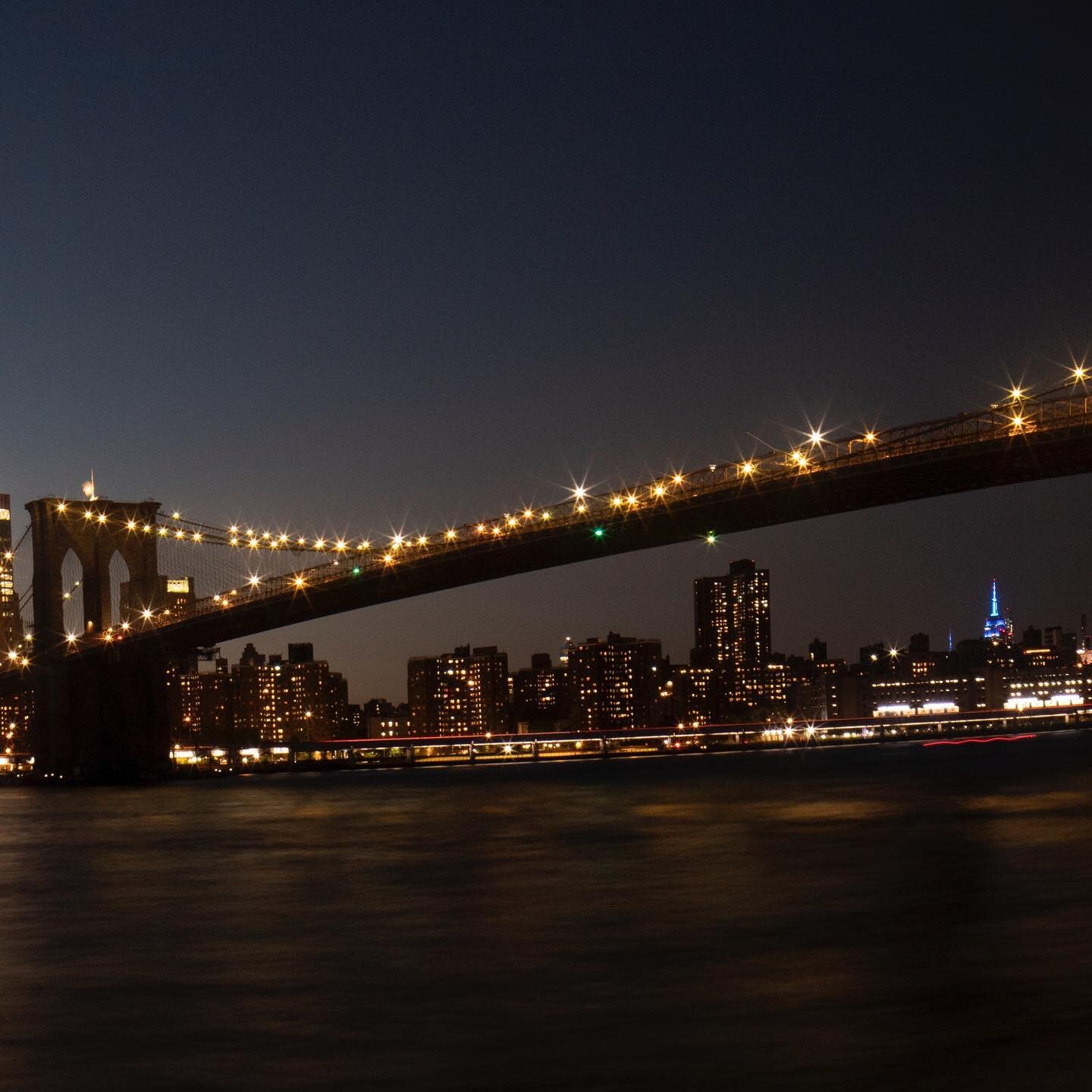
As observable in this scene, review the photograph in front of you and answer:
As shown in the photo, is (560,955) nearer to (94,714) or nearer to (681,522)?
(681,522)

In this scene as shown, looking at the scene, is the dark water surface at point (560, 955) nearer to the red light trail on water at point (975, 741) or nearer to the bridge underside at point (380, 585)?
the bridge underside at point (380, 585)

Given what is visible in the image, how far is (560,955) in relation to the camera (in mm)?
14867

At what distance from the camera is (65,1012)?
12.8 metres

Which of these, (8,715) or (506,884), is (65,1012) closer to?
(506,884)

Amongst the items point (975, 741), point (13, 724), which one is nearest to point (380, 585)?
point (975, 741)

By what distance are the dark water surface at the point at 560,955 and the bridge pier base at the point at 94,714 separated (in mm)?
22050

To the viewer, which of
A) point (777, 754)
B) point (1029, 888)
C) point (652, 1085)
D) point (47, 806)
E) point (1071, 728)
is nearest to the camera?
point (652, 1085)

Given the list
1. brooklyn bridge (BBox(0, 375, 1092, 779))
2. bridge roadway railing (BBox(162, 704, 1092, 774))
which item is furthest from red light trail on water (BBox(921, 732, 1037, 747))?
brooklyn bridge (BBox(0, 375, 1092, 779))

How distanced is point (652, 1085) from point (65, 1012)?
556 centimetres

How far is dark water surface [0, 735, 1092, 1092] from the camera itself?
10367mm

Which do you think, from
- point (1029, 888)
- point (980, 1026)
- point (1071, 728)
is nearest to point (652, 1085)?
point (980, 1026)

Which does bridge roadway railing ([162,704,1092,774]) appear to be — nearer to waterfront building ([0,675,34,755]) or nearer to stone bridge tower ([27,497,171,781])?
stone bridge tower ([27,497,171,781])

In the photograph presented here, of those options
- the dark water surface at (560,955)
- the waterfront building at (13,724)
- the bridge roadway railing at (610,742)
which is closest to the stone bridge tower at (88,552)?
the bridge roadway railing at (610,742)

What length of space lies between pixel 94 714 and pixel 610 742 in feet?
195
